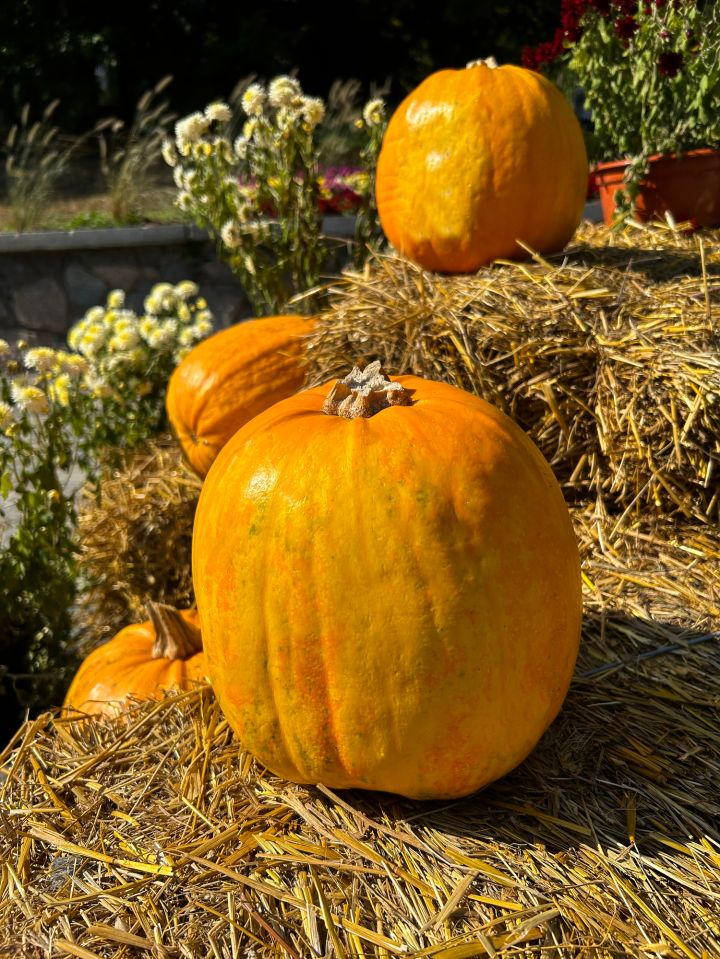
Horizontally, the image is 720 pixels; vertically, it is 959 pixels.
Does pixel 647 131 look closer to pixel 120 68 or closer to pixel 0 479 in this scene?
pixel 0 479

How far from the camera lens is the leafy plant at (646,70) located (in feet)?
11.3

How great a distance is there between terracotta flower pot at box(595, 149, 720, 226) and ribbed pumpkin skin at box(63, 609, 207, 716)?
2.50 metres

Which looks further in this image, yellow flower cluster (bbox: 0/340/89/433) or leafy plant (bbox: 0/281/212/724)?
leafy plant (bbox: 0/281/212/724)

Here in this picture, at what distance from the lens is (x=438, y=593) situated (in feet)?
4.27

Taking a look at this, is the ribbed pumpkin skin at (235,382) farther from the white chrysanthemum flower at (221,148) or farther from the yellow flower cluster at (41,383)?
the white chrysanthemum flower at (221,148)

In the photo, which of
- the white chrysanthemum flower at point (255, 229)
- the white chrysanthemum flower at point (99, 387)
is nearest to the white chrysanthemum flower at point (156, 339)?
the white chrysanthemum flower at point (99, 387)

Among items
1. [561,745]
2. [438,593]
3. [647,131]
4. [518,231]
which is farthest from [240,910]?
[647,131]

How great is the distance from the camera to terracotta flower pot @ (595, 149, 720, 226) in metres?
3.40

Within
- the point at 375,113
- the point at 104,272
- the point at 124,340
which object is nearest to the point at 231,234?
the point at 124,340

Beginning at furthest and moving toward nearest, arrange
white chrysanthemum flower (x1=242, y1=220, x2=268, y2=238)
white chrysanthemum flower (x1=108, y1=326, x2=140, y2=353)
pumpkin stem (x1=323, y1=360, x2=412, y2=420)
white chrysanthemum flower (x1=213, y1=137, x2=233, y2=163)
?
white chrysanthemum flower (x1=213, y1=137, x2=233, y2=163) → white chrysanthemum flower (x1=242, y1=220, x2=268, y2=238) → white chrysanthemum flower (x1=108, y1=326, x2=140, y2=353) → pumpkin stem (x1=323, y1=360, x2=412, y2=420)

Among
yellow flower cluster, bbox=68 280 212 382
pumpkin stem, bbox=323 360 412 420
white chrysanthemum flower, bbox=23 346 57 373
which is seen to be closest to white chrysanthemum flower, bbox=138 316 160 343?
yellow flower cluster, bbox=68 280 212 382

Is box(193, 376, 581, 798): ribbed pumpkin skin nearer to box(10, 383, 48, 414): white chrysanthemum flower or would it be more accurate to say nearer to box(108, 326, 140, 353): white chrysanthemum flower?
box(10, 383, 48, 414): white chrysanthemum flower

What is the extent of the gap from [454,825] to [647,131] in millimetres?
3162

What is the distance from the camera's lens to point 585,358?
2.35m
